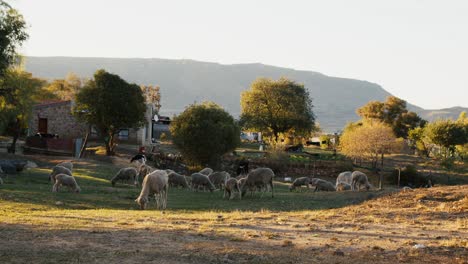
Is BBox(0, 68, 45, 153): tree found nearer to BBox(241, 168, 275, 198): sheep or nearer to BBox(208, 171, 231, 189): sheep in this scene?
BBox(208, 171, 231, 189): sheep

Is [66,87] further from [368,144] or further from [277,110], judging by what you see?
[368,144]

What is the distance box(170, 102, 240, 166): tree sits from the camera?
164 feet

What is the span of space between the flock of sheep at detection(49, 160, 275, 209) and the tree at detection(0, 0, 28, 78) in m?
7.54

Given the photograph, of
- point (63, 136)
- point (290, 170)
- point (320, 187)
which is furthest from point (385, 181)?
point (63, 136)

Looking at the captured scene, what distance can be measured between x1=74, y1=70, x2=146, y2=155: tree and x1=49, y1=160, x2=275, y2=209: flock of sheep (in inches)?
731

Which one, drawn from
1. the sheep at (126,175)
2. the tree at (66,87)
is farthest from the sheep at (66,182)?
the tree at (66,87)

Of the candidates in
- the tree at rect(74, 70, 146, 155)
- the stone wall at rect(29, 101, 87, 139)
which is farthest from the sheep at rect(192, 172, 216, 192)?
the stone wall at rect(29, 101, 87, 139)

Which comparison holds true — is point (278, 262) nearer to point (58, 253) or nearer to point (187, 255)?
point (187, 255)

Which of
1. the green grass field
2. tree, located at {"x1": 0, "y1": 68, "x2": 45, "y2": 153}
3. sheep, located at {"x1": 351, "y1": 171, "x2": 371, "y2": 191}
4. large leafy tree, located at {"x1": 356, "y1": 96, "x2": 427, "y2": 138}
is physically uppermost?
large leafy tree, located at {"x1": 356, "y1": 96, "x2": 427, "y2": 138}

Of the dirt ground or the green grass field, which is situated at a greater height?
the dirt ground

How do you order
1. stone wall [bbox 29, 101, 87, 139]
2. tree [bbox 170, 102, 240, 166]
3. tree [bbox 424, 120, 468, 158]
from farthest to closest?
1. tree [bbox 424, 120, 468, 158]
2. stone wall [bbox 29, 101, 87, 139]
3. tree [bbox 170, 102, 240, 166]

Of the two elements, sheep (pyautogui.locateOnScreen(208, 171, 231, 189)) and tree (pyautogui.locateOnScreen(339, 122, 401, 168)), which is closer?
sheep (pyautogui.locateOnScreen(208, 171, 231, 189))

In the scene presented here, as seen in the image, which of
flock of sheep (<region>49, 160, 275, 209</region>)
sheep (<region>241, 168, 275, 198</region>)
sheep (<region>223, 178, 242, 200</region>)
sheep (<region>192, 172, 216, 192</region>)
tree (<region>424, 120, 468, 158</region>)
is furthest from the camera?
tree (<region>424, 120, 468, 158</region>)

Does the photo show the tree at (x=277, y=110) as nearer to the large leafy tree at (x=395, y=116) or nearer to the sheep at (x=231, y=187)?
the large leafy tree at (x=395, y=116)
